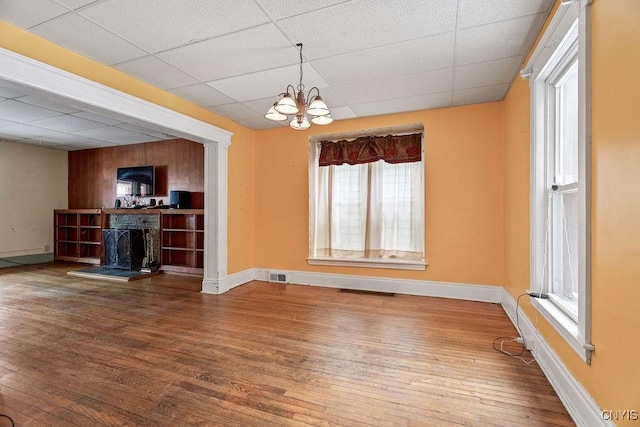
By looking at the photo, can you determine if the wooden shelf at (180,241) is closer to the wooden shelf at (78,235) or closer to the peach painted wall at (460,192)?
the wooden shelf at (78,235)

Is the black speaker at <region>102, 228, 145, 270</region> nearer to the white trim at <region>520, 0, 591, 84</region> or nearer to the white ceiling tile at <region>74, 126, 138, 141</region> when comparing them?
the white ceiling tile at <region>74, 126, 138, 141</region>

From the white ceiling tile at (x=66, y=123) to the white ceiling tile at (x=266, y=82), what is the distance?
2.90 meters

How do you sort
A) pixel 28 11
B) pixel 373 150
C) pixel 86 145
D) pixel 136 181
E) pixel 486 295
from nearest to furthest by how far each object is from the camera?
1. pixel 28 11
2. pixel 486 295
3. pixel 373 150
4. pixel 136 181
5. pixel 86 145

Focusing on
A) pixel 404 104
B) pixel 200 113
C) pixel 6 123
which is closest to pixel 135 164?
pixel 6 123

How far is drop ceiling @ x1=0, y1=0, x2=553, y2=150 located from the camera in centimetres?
207

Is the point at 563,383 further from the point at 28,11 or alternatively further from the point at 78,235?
the point at 78,235

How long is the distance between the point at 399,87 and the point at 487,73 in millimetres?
868

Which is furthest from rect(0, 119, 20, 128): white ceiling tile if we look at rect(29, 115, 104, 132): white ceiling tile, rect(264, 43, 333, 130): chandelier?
rect(264, 43, 333, 130): chandelier

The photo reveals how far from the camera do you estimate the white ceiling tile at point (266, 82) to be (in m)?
2.99

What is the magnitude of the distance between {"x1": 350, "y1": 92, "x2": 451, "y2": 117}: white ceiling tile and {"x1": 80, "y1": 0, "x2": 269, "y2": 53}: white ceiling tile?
201cm

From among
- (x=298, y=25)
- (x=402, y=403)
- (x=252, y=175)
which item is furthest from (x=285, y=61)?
(x=402, y=403)

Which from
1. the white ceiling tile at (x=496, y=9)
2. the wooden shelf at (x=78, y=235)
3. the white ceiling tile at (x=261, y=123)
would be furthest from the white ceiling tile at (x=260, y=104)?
the wooden shelf at (x=78, y=235)

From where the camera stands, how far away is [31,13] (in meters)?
2.11

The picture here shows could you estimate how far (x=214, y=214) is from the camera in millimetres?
4273
